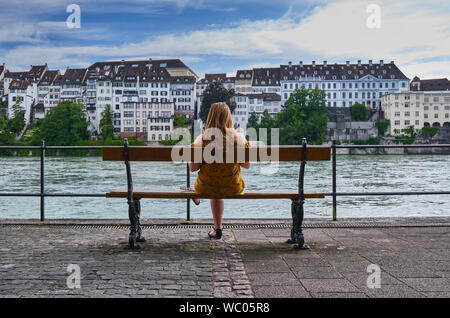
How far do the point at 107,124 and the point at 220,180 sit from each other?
95.1 meters

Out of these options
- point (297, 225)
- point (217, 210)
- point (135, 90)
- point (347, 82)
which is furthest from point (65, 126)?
point (297, 225)

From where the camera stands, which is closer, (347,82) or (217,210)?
(217,210)

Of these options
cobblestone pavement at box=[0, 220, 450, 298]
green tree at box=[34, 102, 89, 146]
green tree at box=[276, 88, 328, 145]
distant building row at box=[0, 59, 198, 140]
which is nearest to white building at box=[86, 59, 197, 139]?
distant building row at box=[0, 59, 198, 140]

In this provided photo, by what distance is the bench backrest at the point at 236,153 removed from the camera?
423cm

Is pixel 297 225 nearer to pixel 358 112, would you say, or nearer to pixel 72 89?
pixel 358 112

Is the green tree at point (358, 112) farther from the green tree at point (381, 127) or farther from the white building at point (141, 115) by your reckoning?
the white building at point (141, 115)

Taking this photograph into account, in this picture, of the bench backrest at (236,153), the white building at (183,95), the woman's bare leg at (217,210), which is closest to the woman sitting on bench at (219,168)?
the bench backrest at (236,153)

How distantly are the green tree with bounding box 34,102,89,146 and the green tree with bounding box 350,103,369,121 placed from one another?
54.9 m

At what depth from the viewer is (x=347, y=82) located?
378 feet

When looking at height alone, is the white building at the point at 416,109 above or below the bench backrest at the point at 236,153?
above

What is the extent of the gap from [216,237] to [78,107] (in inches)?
3578

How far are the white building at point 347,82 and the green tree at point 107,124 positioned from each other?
39.2 metres
